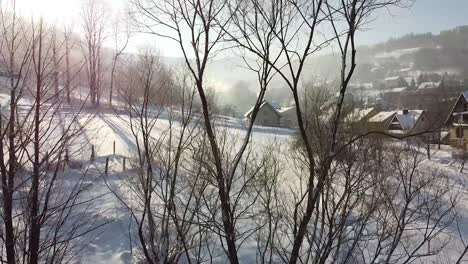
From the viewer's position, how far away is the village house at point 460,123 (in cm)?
2936

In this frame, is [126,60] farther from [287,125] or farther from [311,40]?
[287,125]

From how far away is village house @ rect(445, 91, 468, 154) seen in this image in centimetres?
2936

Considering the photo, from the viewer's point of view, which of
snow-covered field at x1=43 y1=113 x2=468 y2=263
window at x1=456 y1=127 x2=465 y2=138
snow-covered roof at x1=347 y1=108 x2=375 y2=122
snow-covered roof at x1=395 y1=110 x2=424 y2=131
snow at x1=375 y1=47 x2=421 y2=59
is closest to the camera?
snow-covered field at x1=43 y1=113 x2=468 y2=263

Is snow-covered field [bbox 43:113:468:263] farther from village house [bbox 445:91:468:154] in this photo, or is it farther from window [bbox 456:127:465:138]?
window [bbox 456:127:465:138]

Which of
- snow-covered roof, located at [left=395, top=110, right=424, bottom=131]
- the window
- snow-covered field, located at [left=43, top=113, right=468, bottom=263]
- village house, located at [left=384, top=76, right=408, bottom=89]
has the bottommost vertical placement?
snow-covered field, located at [left=43, top=113, right=468, bottom=263]

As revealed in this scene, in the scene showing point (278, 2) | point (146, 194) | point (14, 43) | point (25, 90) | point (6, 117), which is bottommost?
point (146, 194)

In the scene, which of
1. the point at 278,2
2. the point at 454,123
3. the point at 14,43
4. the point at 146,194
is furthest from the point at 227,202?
the point at 454,123

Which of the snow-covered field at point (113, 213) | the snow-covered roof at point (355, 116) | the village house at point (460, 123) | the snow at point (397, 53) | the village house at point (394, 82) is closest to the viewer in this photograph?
the snow-covered field at point (113, 213)

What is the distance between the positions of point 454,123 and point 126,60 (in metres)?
31.6

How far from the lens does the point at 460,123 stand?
2991cm

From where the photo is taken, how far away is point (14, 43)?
354cm

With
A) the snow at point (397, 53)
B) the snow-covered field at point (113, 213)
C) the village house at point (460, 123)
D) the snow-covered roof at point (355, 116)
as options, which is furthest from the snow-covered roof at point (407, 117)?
the snow at point (397, 53)

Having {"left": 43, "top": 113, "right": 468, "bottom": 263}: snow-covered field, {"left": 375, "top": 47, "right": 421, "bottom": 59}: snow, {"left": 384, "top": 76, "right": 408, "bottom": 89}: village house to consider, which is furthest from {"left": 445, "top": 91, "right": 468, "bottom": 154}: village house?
{"left": 375, "top": 47, "right": 421, "bottom": 59}: snow

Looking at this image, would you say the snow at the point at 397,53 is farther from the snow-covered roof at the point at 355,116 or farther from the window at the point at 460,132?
the snow-covered roof at the point at 355,116
